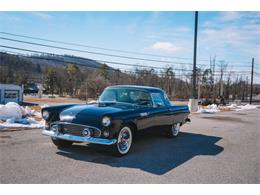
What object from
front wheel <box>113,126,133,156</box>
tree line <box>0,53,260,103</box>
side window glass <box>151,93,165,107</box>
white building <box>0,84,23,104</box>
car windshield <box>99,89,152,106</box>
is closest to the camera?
front wheel <box>113,126,133,156</box>

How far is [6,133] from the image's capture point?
6.31 metres

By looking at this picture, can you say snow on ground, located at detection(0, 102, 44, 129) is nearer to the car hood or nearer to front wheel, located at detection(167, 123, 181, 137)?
the car hood

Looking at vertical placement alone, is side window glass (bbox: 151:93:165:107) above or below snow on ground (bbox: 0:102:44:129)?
above

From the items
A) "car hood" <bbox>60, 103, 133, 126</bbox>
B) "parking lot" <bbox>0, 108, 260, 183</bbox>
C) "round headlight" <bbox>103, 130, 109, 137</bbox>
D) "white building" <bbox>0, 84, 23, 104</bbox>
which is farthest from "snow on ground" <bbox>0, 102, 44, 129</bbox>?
"white building" <bbox>0, 84, 23, 104</bbox>

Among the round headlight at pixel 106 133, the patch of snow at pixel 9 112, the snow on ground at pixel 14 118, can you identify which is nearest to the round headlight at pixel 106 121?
the round headlight at pixel 106 133

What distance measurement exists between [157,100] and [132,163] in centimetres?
224

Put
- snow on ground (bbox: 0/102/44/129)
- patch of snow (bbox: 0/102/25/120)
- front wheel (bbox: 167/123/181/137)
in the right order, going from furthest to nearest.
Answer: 1. patch of snow (bbox: 0/102/25/120)
2. snow on ground (bbox: 0/102/44/129)
3. front wheel (bbox: 167/123/181/137)

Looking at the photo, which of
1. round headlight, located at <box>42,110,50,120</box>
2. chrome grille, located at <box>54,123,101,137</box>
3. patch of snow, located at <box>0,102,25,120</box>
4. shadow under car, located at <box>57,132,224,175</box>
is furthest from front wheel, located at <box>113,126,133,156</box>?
patch of snow, located at <box>0,102,25,120</box>

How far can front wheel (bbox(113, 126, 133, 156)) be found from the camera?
4539 millimetres

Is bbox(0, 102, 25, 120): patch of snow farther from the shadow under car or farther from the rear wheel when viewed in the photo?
the shadow under car

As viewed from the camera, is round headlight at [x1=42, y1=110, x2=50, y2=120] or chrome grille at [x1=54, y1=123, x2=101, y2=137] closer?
chrome grille at [x1=54, y1=123, x2=101, y2=137]

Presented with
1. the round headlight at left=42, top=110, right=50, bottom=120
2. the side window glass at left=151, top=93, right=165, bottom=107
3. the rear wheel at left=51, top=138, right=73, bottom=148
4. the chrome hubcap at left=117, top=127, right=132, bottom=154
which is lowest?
the rear wheel at left=51, top=138, right=73, bottom=148

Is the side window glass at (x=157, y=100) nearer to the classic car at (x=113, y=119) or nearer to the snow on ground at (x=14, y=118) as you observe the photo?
the classic car at (x=113, y=119)
